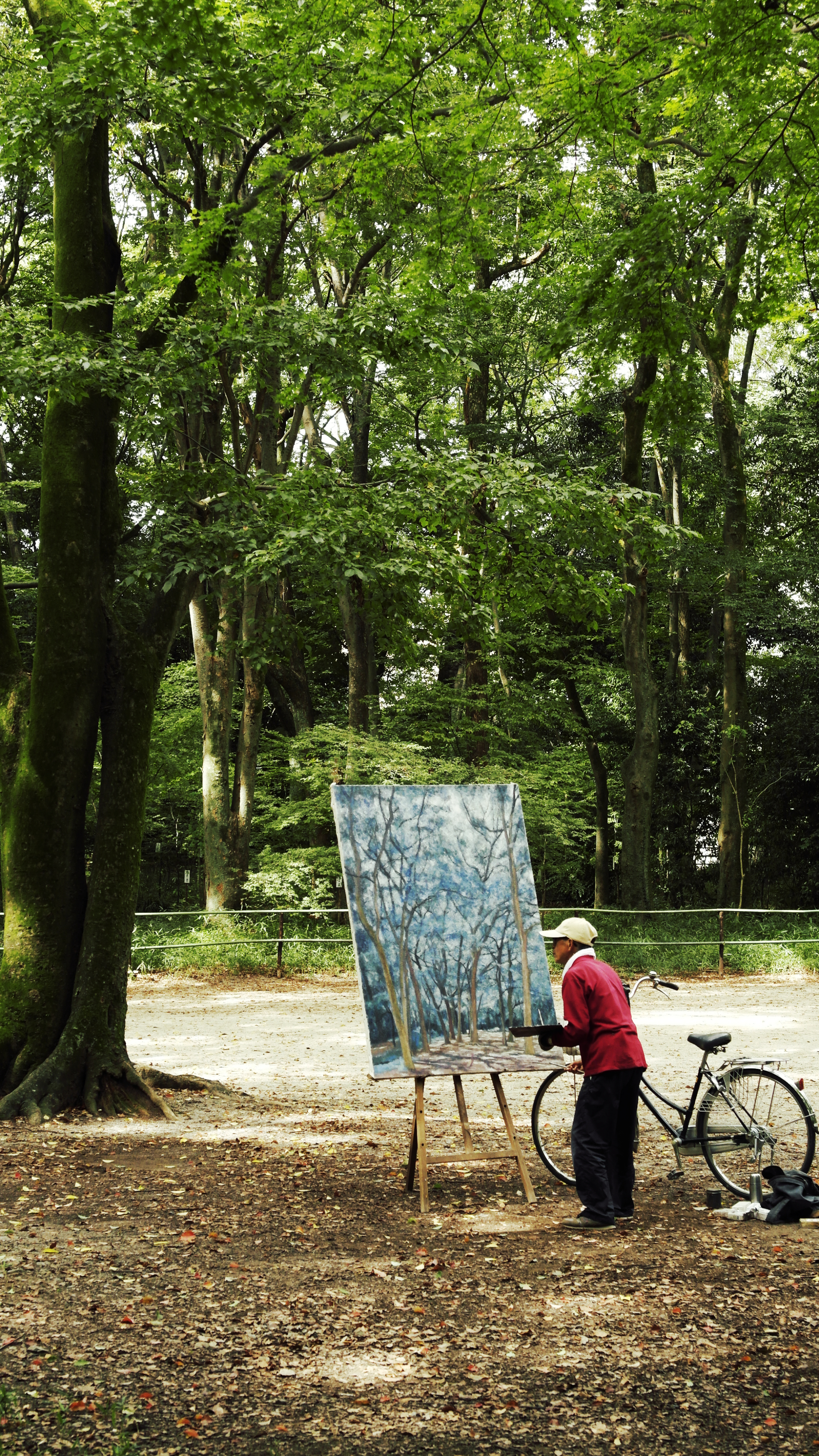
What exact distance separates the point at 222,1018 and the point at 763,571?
46.3ft

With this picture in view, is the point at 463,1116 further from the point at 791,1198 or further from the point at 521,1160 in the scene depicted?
the point at 791,1198

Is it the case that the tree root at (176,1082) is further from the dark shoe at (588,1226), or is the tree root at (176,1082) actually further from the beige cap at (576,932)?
the beige cap at (576,932)

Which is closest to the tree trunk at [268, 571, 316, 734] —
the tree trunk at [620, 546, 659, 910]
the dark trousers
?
the tree trunk at [620, 546, 659, 910]

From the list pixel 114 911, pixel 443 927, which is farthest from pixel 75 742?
pixel 443 927

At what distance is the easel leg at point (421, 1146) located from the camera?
5.79 metres

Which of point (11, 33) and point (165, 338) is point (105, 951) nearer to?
point (165, 338)

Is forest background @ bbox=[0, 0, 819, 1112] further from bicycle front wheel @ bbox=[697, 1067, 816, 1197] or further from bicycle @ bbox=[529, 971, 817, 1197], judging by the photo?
bicycle front wheel @ bbox=[697, 1067, 816, 1197]

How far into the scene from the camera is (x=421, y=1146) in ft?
19.3

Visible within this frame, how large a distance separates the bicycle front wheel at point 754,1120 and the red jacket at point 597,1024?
0.76 metres

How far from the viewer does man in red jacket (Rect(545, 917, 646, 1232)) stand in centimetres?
550

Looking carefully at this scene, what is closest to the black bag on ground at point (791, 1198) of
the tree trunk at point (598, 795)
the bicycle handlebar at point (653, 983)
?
the bicycle handlebar at point (653, 983)

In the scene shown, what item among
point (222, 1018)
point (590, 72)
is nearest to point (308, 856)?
point (222, 1018)

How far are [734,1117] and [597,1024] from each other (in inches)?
45.0

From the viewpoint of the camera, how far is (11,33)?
13.8m
